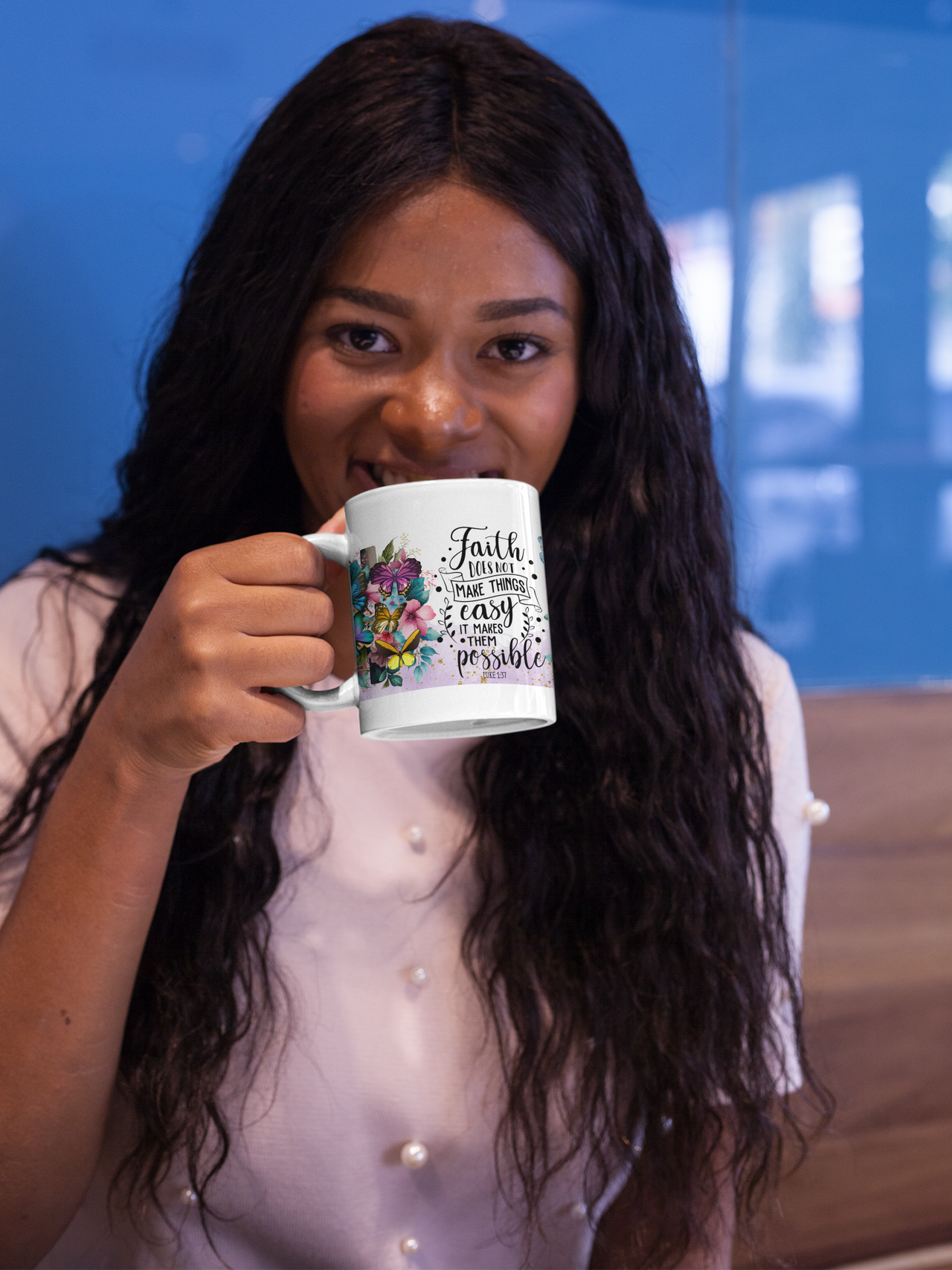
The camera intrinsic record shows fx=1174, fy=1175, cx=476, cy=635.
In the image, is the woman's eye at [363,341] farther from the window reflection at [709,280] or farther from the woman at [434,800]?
the window reflection at [709,280]

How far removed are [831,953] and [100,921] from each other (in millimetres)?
936

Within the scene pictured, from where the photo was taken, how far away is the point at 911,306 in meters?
1.48

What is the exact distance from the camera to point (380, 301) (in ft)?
3.00

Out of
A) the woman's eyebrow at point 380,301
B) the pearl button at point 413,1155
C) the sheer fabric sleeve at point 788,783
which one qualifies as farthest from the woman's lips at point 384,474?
the pearl button at point 413,1155

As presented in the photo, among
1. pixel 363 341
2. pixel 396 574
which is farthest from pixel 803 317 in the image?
pixel 396 574

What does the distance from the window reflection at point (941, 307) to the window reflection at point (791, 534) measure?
0.15 metres

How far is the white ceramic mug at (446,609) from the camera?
694mm

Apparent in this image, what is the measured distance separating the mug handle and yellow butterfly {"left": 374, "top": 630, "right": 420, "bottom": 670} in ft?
0.12

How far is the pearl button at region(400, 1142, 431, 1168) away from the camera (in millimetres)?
957

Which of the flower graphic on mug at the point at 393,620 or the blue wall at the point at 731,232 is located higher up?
the blue wall at the point at 731,232

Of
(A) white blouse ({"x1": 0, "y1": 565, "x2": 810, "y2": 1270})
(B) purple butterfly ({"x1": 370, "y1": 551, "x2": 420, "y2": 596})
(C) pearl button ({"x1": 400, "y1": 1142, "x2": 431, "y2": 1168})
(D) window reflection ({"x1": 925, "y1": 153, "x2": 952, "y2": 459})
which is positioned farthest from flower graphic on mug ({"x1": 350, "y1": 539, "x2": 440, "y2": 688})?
(D) window reflection ({"x1": 925, "y1": 153, "x2": 952, "y2": 459})

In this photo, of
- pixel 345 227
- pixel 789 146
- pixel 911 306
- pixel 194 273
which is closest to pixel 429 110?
pixel 345 227

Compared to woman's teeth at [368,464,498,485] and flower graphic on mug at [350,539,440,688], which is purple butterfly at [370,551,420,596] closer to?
flower graphic on mug at [350,539,440,688]

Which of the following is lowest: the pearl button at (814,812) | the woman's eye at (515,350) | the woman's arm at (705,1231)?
the woman's arm at (705,1231)
